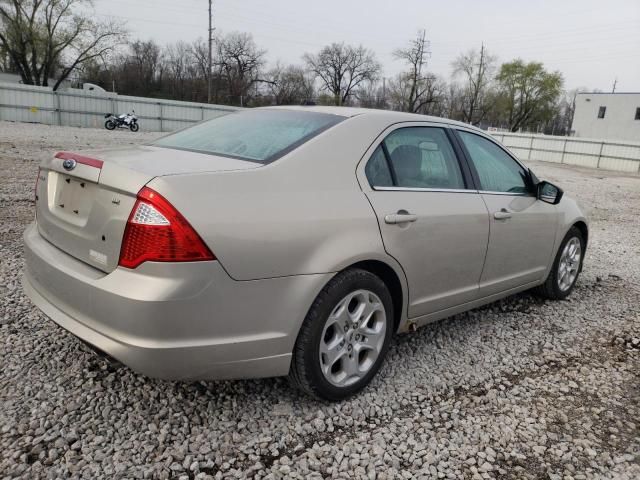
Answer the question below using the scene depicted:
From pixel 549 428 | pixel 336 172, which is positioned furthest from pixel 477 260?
pixel 336 172

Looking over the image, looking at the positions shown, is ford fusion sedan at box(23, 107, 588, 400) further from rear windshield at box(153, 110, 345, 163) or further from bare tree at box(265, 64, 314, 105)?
bare tree at box(265, 64, 314, 105)

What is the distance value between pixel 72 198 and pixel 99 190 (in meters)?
0.28

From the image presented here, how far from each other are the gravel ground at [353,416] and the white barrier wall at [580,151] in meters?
27.2

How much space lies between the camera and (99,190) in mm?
2213

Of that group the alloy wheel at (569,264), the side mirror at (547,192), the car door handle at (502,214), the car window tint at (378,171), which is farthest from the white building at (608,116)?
the car window tint at (378,171)

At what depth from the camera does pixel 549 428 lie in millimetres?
2643

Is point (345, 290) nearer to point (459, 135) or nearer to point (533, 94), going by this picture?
point (459, 135)

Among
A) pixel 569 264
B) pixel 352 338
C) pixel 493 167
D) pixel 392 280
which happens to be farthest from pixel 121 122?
pixel 352 338

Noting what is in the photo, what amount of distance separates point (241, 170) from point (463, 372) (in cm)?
195

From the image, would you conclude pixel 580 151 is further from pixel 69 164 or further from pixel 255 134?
pixel 69 164

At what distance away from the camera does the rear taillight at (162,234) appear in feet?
6.55

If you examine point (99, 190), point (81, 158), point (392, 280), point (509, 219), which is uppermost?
point (81, 158)

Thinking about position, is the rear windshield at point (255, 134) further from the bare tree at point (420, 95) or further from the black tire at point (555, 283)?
the bare tree at point (420, 95)

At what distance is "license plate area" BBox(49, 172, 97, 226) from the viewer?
7.50 feet
